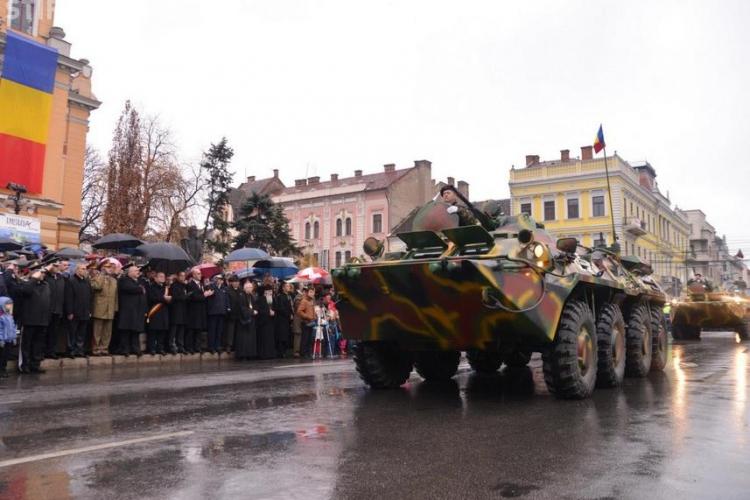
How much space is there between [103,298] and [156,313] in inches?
47.2

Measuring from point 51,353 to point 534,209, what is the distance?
44459 millimetres

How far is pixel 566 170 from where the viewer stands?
51.4 meters

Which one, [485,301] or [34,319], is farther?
[34,319]

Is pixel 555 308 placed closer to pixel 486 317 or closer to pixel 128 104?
pixel 486 317

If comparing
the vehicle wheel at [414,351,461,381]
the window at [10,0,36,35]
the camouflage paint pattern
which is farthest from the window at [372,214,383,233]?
the camouflage paint pattern

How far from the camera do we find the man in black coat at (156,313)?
44.6ft

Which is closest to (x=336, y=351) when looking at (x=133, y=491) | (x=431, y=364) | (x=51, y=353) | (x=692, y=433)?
(x=51, y=353)

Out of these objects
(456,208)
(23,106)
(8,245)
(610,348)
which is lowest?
(610,348)

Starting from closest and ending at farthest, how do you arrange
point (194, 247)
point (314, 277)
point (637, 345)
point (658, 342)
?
point (637, 345)
point (658, 342)
point (314, 277)
point (194, 247)

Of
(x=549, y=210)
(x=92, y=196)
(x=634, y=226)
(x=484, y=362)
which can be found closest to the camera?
(x=484, y=362)

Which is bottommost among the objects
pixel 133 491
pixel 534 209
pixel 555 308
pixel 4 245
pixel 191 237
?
pixel 133 491

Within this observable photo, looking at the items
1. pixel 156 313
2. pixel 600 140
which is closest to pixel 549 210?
pixel 600 140

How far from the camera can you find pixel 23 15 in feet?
93.7

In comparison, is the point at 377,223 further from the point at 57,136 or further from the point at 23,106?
the point at 23,106
